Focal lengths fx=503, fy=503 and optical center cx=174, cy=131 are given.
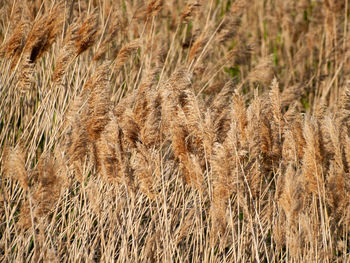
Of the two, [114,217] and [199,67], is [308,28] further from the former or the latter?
[114,217]

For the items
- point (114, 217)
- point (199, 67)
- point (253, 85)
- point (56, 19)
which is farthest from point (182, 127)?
point (253, 85)

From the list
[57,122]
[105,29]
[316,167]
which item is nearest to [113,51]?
[105,29]

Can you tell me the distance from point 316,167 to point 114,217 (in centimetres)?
105

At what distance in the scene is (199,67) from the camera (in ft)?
12.0

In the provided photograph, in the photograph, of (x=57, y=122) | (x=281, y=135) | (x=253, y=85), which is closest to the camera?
(x=281, y=135)

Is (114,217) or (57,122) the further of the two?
(57,122)

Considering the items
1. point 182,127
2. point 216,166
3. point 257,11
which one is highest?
point 257,11

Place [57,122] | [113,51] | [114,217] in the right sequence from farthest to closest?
[113,51] < [57,122] < [114,217]

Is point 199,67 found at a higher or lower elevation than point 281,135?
higher

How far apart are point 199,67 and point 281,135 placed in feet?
3.43

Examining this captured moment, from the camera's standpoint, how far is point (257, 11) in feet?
18.8

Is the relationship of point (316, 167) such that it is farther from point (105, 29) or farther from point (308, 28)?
point (308, 28)

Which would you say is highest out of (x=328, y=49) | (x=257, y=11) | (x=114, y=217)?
(x=257, y=11)

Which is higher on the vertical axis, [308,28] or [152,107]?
[308,28]
